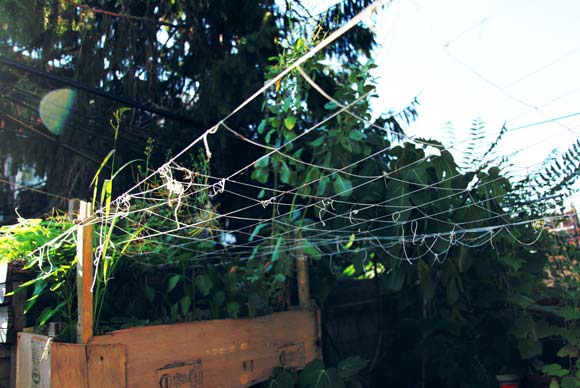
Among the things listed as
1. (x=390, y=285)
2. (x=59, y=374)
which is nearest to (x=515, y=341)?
(x=390, y=285)

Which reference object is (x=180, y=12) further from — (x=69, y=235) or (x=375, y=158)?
(x=69, y=235)

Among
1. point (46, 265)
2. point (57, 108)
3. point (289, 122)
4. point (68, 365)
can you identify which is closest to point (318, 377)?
point (68, 365)

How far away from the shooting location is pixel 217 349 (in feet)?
9.80

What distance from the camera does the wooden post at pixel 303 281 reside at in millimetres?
3631

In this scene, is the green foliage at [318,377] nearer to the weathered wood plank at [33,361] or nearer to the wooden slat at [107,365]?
the wooden slat at [107,365]

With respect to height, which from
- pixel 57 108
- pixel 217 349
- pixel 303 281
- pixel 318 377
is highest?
pixel 57 108

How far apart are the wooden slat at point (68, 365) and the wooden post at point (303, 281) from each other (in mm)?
1608

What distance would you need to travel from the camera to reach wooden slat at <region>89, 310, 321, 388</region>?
2.65m

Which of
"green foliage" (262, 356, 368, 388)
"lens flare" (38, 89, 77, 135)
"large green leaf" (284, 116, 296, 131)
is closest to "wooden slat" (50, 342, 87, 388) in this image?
"green foliage" (262, 356, 368, 388)

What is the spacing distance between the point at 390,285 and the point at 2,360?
94.6 inches

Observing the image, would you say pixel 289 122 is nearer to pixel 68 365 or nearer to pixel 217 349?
pixel 217 349

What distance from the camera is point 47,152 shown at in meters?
4.55

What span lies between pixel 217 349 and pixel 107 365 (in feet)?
2.25

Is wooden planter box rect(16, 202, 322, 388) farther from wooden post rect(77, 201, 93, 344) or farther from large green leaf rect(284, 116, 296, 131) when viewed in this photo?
large green leaf rect(284, 116, 296, 131)
